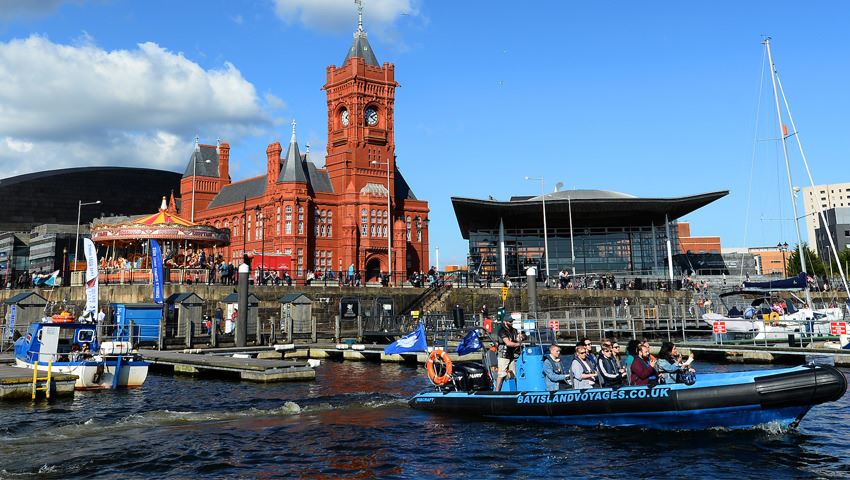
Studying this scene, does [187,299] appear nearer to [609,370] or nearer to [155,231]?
[155,231]

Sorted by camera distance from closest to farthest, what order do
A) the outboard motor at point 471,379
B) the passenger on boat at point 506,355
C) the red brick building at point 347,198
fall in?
the passenger on boat at point 506,355, the outboard motor at point 471,379, the red brick building at point 347,198

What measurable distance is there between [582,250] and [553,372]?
190 feet

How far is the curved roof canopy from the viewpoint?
64.9 meters

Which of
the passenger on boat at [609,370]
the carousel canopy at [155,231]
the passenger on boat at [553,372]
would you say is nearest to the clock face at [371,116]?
the carousel canopy at [155,231]

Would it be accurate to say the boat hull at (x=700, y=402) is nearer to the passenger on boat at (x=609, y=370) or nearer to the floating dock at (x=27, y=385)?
the passenger on boat at (x=609, y=370)

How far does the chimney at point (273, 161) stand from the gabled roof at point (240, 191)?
14.2 ft

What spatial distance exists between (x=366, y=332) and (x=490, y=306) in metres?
17.0

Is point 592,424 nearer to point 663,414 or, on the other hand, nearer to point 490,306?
point 663,414

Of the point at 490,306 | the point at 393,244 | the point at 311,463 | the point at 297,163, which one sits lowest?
the point at 311,463

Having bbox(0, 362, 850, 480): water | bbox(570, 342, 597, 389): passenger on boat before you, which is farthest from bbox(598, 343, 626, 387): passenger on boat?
bbox(0, 362, 850, 480): water

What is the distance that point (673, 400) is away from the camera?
1533cm

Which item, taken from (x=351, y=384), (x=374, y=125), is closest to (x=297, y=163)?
(x=374, y=125)

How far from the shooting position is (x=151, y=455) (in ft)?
46.1

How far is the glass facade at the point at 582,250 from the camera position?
72.6 meters
